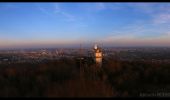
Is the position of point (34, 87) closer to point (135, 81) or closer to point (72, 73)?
point (72, 73)

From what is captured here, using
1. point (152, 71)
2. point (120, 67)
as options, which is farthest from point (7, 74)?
point (152, 71)

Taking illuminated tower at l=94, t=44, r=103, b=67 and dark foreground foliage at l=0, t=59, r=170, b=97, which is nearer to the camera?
dark foreground foliage at l=0, t=59, r=170, b=97

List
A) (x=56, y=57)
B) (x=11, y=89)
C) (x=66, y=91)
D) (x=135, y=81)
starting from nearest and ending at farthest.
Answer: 1. (x=66, y=91)
2. (x=11, y=89)
3. (x=135, y=81)
4. (x=56, y=57)

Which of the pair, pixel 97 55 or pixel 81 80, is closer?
pixel 81 80

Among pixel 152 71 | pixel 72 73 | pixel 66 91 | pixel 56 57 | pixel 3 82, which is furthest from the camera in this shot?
pixel 56 57

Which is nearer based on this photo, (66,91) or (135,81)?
(66,91)

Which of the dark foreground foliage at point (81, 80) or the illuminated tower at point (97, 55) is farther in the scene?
the illuminated tower at point (97, 55)
